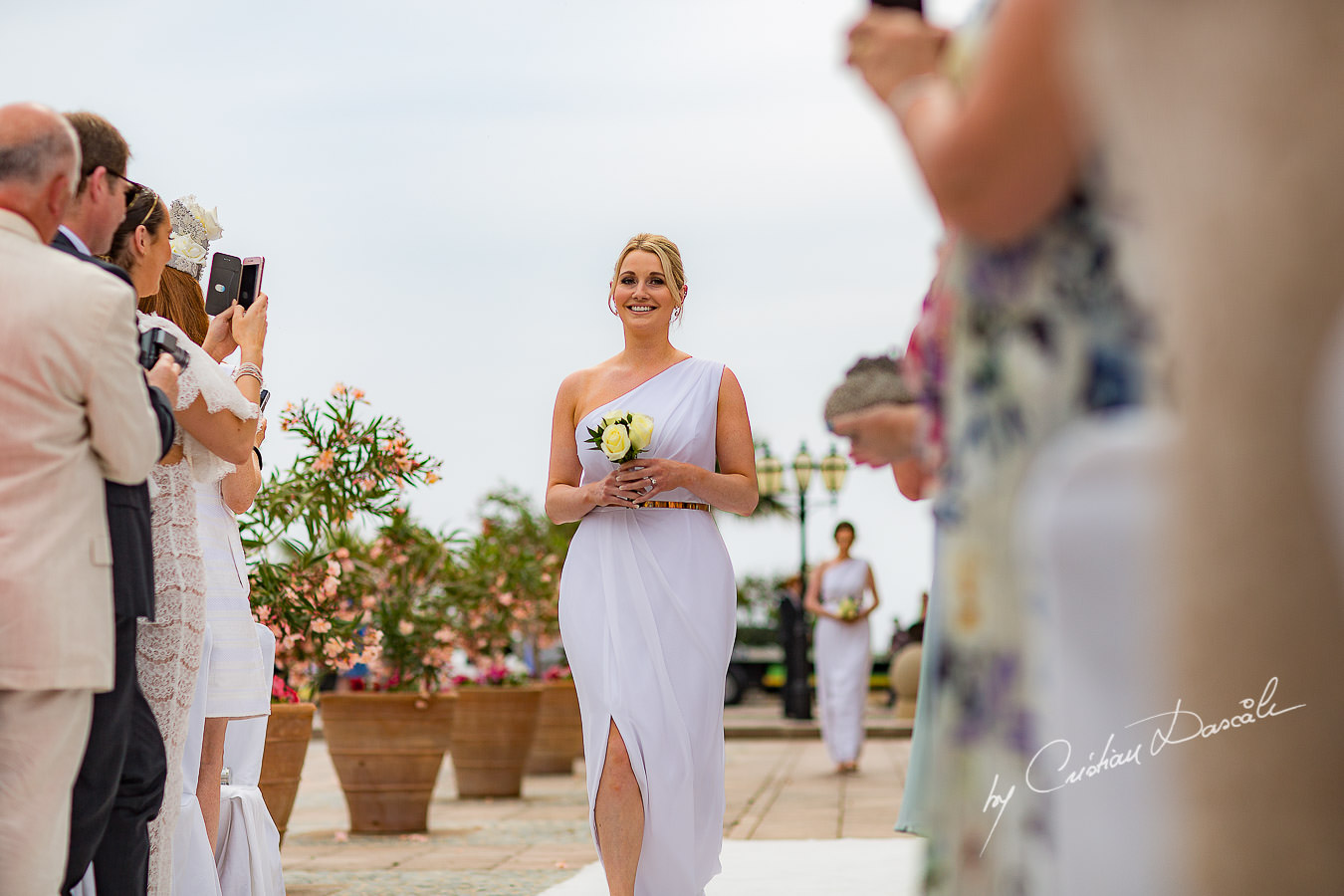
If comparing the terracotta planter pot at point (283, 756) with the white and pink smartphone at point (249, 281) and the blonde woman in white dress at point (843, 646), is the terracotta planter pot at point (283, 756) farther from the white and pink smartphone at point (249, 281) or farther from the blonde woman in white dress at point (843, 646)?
the blonde woman in white dress at point (843, 646)

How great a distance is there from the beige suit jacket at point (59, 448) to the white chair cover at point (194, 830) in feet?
4.92

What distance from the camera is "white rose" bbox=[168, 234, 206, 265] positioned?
482cm

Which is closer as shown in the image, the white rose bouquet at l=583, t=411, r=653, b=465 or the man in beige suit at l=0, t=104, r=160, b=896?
the man in beige suit at l=0, t=104, r=160, b=896

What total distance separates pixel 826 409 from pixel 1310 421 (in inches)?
48.8

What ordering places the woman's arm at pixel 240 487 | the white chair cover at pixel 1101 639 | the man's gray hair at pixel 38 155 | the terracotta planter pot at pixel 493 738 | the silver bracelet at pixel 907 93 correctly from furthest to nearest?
the terracotta planter pot at pixel 493 738 → the woman's arm at pixel 240 487 → the man's gray hair at pixel 38 155 → the silver bracelet at pixel 907 93 → the white chair cover at pixel 1101 639

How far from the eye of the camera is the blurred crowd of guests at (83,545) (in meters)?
2.89

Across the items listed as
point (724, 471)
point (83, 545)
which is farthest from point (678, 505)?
point (83, 545)

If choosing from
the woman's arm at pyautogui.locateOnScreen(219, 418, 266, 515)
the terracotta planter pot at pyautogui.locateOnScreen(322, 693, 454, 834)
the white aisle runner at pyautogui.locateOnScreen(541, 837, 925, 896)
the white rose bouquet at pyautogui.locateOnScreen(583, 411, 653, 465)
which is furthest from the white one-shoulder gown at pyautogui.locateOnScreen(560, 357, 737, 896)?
the terracotta planter pot at pyautogui.locateOnScreen(322, 693, 454, 834)

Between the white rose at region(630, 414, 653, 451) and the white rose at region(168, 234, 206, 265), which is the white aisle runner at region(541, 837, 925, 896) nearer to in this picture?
the white rose at region(630, 414, 653, 451)

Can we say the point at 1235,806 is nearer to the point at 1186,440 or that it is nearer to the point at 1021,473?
the point at 1186,440

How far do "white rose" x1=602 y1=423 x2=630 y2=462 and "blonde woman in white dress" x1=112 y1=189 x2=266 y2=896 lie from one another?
1.25 metres

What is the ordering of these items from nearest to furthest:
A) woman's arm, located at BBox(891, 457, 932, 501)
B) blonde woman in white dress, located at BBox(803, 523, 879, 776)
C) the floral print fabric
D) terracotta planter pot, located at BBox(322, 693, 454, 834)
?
the floral print fabric
woman's arm, located at BBox(891, 457, 932, 501)
terracotta planter pot, located at BBox(322, 693, 454, 834)
blonde woman in white dress, located at BBox(803, 523, 879, 776)

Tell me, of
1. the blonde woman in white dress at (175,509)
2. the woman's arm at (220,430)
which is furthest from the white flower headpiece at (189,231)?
the woman's arm at (220,430)

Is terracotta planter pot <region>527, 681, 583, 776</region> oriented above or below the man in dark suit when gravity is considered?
below
